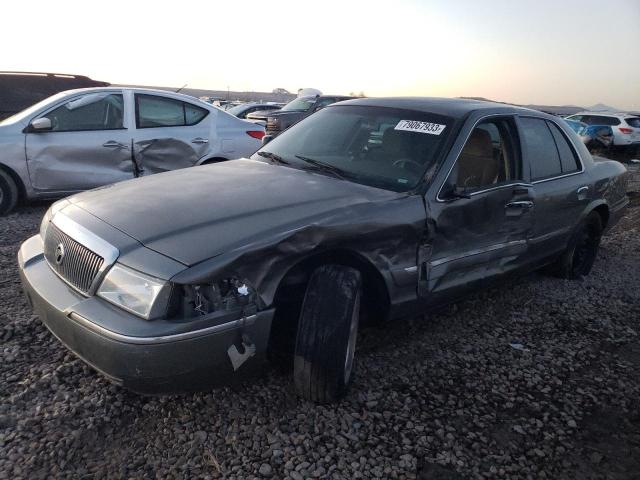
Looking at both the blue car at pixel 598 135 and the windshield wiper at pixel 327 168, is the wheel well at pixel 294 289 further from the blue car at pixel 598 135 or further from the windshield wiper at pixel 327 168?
the blue car at pixel 598 135

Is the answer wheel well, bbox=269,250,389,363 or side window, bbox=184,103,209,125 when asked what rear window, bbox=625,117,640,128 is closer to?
side window, bbox=184,103,209,125

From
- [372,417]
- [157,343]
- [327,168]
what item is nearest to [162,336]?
[157,343]

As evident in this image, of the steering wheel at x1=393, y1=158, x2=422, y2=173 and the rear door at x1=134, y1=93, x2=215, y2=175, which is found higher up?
the steering wheel at x1=393, y1=158, x2=422, y2=173

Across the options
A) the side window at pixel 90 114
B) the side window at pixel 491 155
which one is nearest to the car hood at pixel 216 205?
the side window at pixel 491 155

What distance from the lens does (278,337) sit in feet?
8.84

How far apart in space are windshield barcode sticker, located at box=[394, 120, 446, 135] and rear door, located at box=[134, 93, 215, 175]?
12.5ft

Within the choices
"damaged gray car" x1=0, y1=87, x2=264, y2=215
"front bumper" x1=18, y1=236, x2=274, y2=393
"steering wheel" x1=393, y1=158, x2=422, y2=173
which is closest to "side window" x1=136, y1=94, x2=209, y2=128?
"damaged gray car" x1=0, y1=87, x2=264, y2=215

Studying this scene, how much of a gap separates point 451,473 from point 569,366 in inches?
57.9

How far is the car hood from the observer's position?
2428mm

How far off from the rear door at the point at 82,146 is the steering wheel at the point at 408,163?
13.6 ft

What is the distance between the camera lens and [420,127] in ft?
11.5

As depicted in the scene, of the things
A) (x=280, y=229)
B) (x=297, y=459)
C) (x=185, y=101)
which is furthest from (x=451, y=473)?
(x=185, y=101)

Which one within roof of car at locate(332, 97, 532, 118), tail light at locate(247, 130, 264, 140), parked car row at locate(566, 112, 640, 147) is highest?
roof of car at locate(332, 97, 532, 118)

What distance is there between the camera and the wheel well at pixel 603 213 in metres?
4.92
